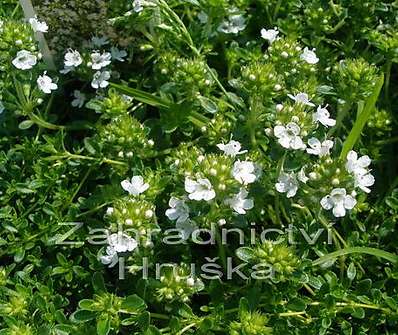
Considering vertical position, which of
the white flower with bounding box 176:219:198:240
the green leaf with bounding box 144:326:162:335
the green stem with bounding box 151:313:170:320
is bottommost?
the green stem with bounding box 151:313:170:320

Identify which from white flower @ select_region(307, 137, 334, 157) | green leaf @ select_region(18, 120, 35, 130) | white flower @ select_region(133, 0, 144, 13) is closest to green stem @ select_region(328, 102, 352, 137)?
white flower @ select_region(307, 137, 334, 157)

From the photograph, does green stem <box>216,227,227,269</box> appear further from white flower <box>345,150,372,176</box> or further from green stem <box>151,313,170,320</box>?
white flower <box>345,150,372,176</box>

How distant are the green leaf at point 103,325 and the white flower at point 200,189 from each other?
491 millimetres

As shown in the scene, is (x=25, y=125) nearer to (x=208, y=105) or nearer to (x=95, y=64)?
(x=95, y=64)

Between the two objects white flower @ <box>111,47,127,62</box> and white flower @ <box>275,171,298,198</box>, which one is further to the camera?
white flower @ <box>111,47,127,62</box>

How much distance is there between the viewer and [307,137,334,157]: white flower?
96.6 inches

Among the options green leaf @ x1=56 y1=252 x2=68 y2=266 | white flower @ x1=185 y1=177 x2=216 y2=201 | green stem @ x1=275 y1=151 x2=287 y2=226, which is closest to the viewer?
white flower @ x1=185 y1=177 x2=216 y2=201

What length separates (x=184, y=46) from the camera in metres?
3.39

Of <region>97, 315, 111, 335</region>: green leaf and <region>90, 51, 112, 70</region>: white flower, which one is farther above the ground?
<region>90, 51, 112, 70</region>: white flower

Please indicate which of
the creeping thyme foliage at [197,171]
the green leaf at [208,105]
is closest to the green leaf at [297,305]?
the creeping thyme foliage at [197,171]

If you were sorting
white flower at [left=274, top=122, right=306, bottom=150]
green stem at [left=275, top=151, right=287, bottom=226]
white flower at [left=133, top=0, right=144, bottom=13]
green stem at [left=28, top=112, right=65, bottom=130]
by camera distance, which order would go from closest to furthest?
white flower at [left=274, top=122, right=306, bottom=150] → green stem at [left=275, top=151, right=287, bottom=226] → white flower at [left=133, top=0, right=144, bottom=13] → green stem at [left=28, top=112, right=65, bottom=130]

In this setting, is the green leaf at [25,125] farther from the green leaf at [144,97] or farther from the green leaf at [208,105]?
the green leaf at [208,105]

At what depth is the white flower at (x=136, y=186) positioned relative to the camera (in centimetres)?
255

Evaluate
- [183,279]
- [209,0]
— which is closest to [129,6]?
[209,0]
